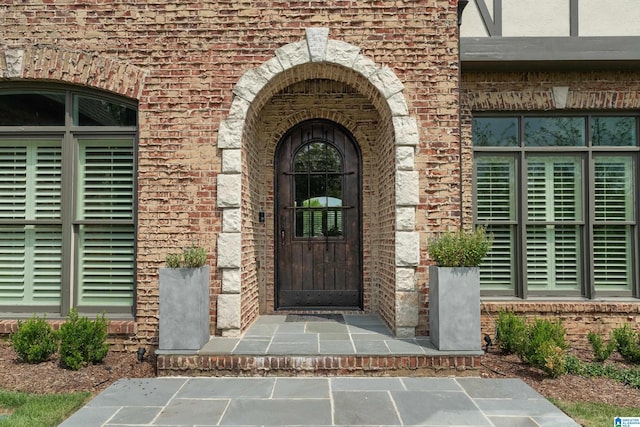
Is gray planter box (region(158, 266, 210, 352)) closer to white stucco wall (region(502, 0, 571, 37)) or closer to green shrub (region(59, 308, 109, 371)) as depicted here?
green shrub (region(59, 308, 109, 371))

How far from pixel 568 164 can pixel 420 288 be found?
2.90 m

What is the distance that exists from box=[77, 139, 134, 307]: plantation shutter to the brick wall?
0.42m

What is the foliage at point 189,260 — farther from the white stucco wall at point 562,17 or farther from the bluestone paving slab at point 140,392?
the white stucco wall at point 562,17

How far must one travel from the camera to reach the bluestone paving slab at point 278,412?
10.7ft

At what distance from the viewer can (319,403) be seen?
3.60m

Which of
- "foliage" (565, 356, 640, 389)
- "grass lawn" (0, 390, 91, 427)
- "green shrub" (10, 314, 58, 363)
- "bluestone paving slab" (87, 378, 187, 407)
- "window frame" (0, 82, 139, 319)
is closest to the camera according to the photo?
"grass lawn" (0, 390, 91, 427)

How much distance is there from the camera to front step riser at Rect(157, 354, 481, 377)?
4.23 metres

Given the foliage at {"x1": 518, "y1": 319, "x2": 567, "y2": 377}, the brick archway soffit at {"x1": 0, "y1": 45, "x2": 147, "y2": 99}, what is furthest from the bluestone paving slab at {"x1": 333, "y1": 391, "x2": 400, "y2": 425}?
the brick archway soffit at {"x1": 0, "y1": 45, "x2": 147, "y2": 99}

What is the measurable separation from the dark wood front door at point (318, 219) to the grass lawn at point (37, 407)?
2857 mm

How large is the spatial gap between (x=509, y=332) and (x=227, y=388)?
3.24m

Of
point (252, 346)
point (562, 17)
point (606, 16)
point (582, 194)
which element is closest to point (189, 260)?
point (252, 346)

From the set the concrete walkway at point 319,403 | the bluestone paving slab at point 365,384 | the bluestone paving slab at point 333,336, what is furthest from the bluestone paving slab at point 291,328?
the bluestone paving slab at point 365,384

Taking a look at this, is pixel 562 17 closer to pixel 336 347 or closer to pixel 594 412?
pixel 594 412

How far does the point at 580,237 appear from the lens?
5824 mm
